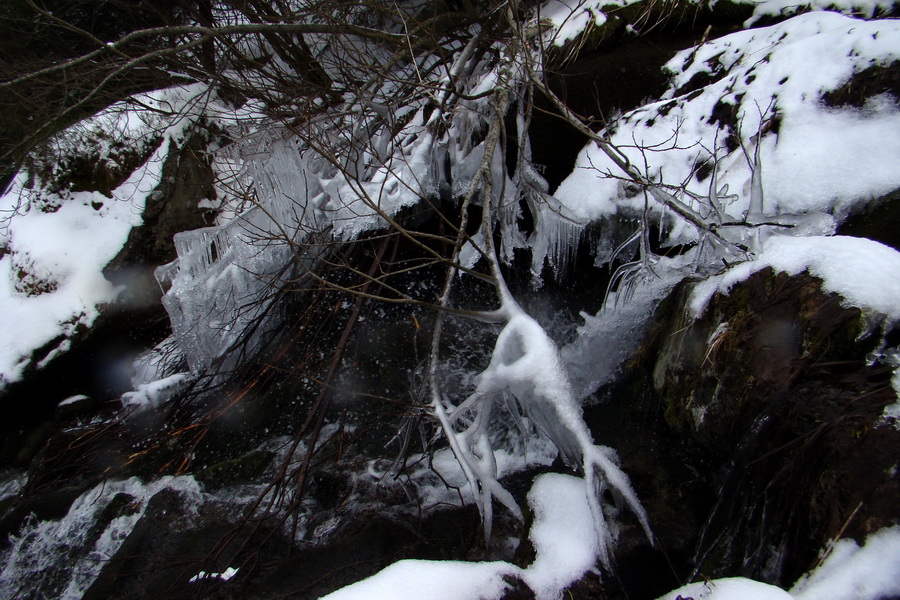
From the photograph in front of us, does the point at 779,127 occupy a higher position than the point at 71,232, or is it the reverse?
the point at 71,232

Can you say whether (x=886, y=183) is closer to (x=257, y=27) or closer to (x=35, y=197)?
(x=257, y=27)

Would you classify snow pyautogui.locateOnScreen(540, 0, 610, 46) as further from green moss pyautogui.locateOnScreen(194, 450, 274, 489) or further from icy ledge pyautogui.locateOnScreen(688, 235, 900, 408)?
green moss pyautogui.locateOnScreen(194, 450, 274, 489)

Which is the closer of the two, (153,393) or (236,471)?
(236,471)

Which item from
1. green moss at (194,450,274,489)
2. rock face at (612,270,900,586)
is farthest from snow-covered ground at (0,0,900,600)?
green moss at (194,450,274,489)

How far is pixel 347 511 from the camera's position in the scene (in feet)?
10.00

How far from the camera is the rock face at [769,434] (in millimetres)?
1590

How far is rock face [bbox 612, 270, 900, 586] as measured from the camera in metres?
1.59

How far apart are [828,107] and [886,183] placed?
640 mm

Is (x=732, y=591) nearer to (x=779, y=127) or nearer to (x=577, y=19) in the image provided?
(x=779, y=127)

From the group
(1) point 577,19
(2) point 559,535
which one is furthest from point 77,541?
(1) point 577,19

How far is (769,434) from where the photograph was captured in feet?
6.30

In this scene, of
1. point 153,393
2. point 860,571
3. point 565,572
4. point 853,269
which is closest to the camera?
point 860,571

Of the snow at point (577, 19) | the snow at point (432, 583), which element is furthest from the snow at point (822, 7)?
the snow at point (432, 583)

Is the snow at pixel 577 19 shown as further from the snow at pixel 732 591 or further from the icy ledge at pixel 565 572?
the snow at pixel 732 591
